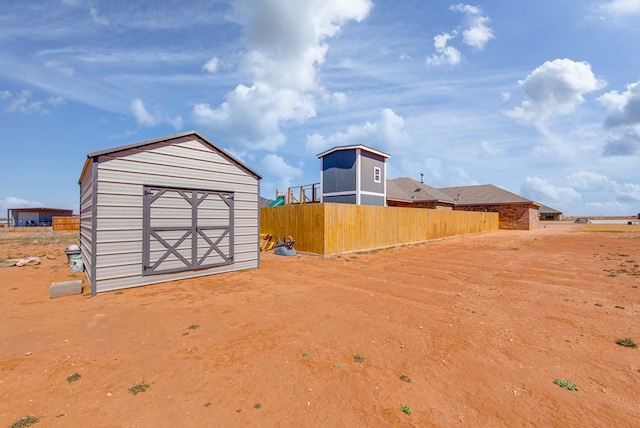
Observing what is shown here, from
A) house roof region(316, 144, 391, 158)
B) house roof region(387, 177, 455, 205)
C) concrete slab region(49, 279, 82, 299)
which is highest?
house roof region(316, 144, 391, 158)

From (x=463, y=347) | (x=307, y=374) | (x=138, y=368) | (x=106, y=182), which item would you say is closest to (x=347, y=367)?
(x=307, y=374)

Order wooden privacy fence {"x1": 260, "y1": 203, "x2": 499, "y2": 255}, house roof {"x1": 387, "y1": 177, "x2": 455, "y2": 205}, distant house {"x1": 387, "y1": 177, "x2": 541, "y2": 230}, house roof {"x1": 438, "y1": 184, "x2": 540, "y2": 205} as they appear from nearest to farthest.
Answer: wooden privacy fence {"x1": 260, "y1": 203, "x2": 499, "y2": 255}, house roof {"x1": 387, "y1": 177, "x2": 455, "y2": 205}, distant house {"x1": 387, "y1": 177, "x2": 541, "y2": 230}, house roof {"x1": 438, "y1": 184, "x2": 540, "y2": 205}

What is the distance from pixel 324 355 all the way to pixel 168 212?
21.3 feet

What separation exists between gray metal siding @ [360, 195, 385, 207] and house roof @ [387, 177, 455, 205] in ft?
11.2

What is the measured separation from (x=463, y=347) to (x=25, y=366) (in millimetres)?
5953

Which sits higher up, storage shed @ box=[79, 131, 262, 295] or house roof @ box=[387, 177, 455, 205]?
house roof @ box=[387, 177, 455, 205]

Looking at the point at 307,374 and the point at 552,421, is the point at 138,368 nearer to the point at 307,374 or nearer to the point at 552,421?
the point at 307,374

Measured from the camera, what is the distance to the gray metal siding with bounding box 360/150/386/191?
21.2 meters

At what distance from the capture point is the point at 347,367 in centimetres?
371

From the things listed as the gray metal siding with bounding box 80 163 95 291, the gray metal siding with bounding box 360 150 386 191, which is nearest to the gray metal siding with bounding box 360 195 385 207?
the gray metal siding with bounding box 360 150 386 191

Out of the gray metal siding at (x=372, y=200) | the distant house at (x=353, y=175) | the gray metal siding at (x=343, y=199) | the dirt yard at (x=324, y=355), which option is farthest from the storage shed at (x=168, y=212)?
the gray metal siding at (x=372, y=200)

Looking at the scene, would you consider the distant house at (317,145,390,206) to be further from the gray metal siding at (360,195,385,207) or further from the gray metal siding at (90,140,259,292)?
the gray metal siding at (90,140,259,292)

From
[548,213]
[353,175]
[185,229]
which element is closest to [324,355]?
[185,229]

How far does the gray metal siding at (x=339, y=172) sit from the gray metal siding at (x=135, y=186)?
1266 centimetres
